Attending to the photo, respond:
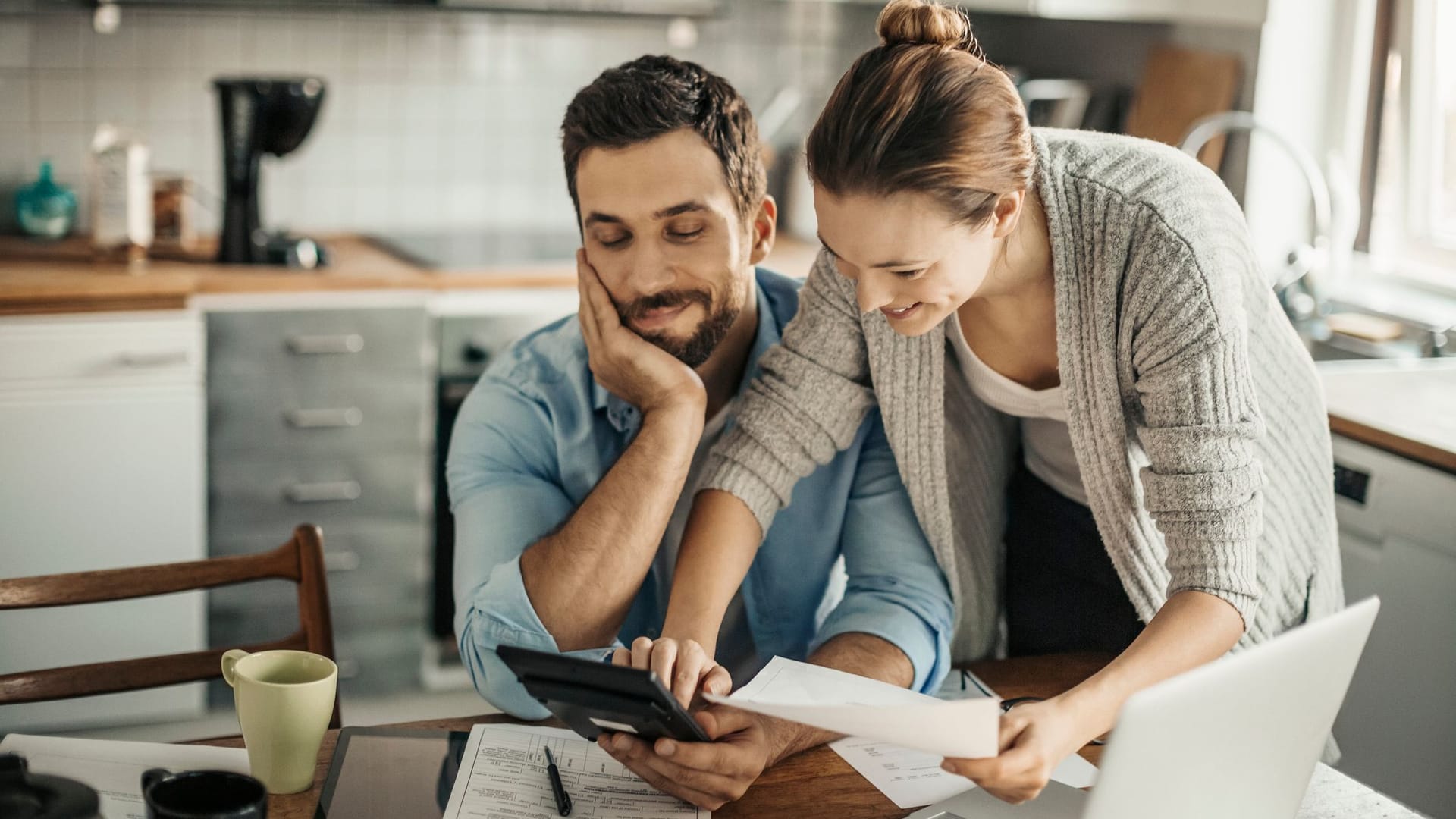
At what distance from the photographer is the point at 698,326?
1.54m

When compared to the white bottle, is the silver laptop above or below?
below

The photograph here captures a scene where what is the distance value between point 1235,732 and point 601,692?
450mm

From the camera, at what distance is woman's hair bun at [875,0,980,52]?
1.27 meters

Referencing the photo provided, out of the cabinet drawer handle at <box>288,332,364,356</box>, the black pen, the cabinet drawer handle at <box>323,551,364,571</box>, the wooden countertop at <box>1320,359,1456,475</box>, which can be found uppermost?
the wooden countertop at <box>1320,359,1456,475</box>

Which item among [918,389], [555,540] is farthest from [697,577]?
[918,389]

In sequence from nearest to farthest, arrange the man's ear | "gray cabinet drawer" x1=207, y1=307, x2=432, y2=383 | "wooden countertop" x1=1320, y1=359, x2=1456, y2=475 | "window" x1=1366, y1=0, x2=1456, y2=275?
the man's ear, "wooden countertop" x1=1320, y1=359, x2=1456, y2=475, "gray cabinet drawer" x1=207, y1=307, x2=432, y2=383, "window" x1=1366, y1=0, x2=1456, y2=275

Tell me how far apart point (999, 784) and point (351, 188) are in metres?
2.69

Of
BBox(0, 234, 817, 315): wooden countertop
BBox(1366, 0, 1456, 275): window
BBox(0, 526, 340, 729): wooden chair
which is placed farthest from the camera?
BBox(1366, 0, 1456, 275): window

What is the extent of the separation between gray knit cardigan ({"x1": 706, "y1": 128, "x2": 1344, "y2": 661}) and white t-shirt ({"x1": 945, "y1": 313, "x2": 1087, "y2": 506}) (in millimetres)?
51

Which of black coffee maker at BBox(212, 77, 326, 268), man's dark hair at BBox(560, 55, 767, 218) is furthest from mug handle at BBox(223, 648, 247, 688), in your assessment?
black coffee maker at BBox(212, 77, 326, 268)

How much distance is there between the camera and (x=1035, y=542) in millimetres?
1739

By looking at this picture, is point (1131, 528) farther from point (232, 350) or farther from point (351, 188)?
point (351, 188)

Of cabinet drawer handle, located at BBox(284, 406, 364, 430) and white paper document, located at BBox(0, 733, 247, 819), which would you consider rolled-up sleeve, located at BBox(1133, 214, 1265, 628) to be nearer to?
white paper document, located at BBox(0, 733, 247, 819)

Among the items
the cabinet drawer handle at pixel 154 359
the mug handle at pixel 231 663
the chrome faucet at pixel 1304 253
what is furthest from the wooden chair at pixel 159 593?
the chrome faucet at pixel 1304 253
